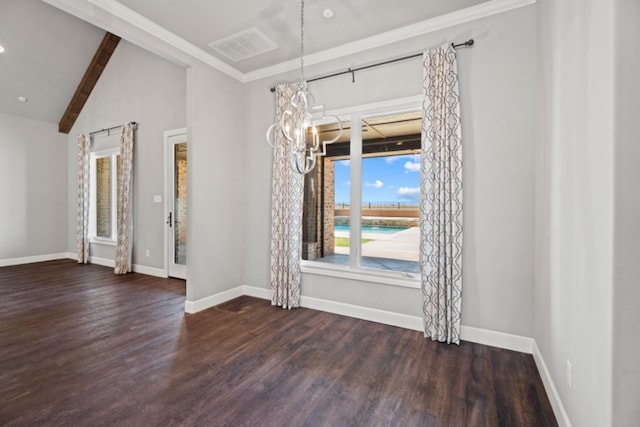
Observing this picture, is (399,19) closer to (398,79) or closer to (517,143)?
(398,79)

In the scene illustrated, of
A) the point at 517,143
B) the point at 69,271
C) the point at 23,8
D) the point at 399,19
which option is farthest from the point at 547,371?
the point at 23,8

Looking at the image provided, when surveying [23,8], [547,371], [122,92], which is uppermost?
[23,8]

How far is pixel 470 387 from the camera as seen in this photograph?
213cm

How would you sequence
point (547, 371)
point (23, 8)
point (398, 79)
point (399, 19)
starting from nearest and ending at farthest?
point (547, 371), point (399, 19), point (398, 79), point (23, 8)

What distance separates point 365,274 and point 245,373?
5.35 feet

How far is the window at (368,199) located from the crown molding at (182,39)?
30.9 inches

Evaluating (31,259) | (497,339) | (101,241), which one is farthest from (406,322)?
(31,259)

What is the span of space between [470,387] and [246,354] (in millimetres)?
1755

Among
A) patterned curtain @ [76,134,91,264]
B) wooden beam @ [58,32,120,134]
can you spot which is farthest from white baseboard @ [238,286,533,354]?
wooden beam @ [58,32,120,134]

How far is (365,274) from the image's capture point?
3.39 meters

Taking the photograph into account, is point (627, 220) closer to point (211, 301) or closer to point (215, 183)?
point (215, 183)

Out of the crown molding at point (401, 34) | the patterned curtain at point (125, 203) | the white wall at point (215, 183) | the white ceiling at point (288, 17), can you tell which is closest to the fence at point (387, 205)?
the white wall at point (215, 183)

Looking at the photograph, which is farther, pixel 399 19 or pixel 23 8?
pixel 23 8

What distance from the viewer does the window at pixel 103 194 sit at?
20.1 ft
